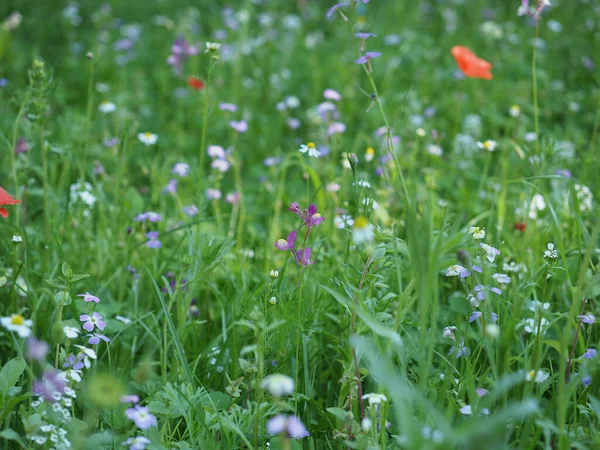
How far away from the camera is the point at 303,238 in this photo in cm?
235

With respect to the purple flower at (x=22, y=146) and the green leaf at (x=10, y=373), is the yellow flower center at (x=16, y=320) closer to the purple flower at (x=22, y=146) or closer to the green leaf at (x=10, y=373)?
the green leaf at (x=10, y=373)

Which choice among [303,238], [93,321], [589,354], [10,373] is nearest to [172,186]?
[303,238]

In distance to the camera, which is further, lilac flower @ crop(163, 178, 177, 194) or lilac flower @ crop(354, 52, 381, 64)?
lilac flower @ crop(163, 178, 177, 194)

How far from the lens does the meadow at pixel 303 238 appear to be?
1.33 metres

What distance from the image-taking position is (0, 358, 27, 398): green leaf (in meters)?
1.47

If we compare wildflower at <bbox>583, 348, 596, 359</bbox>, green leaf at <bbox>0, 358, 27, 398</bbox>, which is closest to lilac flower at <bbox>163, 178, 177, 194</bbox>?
green leaf at <bbox>0, 358, 27, 398</bbox>

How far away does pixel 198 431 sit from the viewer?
4.75 feet

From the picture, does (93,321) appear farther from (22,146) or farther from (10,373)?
(22,146)

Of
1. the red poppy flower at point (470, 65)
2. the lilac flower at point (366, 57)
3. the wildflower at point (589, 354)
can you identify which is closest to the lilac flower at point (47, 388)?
the lilac flower at point (366, 57)

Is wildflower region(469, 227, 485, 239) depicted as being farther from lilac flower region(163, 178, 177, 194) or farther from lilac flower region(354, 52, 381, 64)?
lilac flower region(163, 178, 177, 194)

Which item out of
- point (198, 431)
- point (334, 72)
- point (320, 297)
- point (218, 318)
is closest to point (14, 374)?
point (198, 431)

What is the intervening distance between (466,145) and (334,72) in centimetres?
135

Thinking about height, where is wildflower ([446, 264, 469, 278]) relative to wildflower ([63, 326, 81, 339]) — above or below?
below

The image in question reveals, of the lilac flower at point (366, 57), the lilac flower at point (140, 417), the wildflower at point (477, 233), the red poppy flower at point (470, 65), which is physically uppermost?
the lilac flower at point (366, 57)
